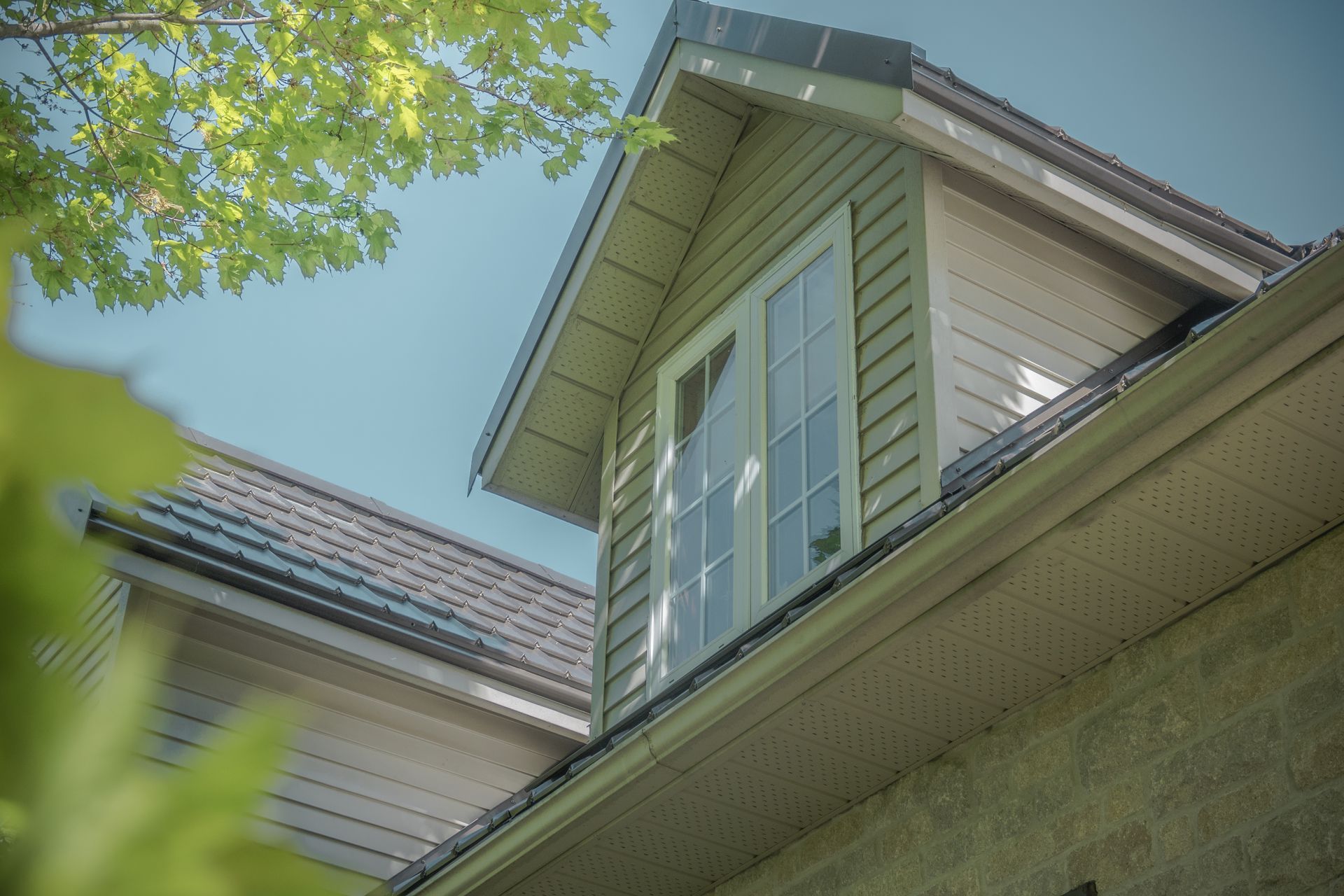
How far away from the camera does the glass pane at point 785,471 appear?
602 cm

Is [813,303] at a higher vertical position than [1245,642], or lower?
higher

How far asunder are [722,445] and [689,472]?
319 mm

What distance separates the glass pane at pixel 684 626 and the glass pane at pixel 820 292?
1343 mm

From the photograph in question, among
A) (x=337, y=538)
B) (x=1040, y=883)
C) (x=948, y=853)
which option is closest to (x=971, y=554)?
(x=1040, y=883)

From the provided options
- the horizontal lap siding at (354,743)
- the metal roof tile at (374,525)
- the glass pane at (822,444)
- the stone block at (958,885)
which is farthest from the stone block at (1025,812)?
the metal roof tile at (374,525)

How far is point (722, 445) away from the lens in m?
6.74

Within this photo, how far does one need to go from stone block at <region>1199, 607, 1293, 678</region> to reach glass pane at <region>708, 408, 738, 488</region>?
2889 mm

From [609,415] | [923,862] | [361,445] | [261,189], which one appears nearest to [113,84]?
[261,189]

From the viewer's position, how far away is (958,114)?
587 centimetres

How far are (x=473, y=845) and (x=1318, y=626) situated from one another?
11.3 ft

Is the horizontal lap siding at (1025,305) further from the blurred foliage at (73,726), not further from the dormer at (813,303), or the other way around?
the blurred foliage at (73,726)

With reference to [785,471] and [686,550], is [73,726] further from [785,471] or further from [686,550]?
[686,550]

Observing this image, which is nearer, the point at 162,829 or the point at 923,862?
the point at 162,829

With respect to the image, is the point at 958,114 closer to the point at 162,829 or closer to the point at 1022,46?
the point at 162,829
